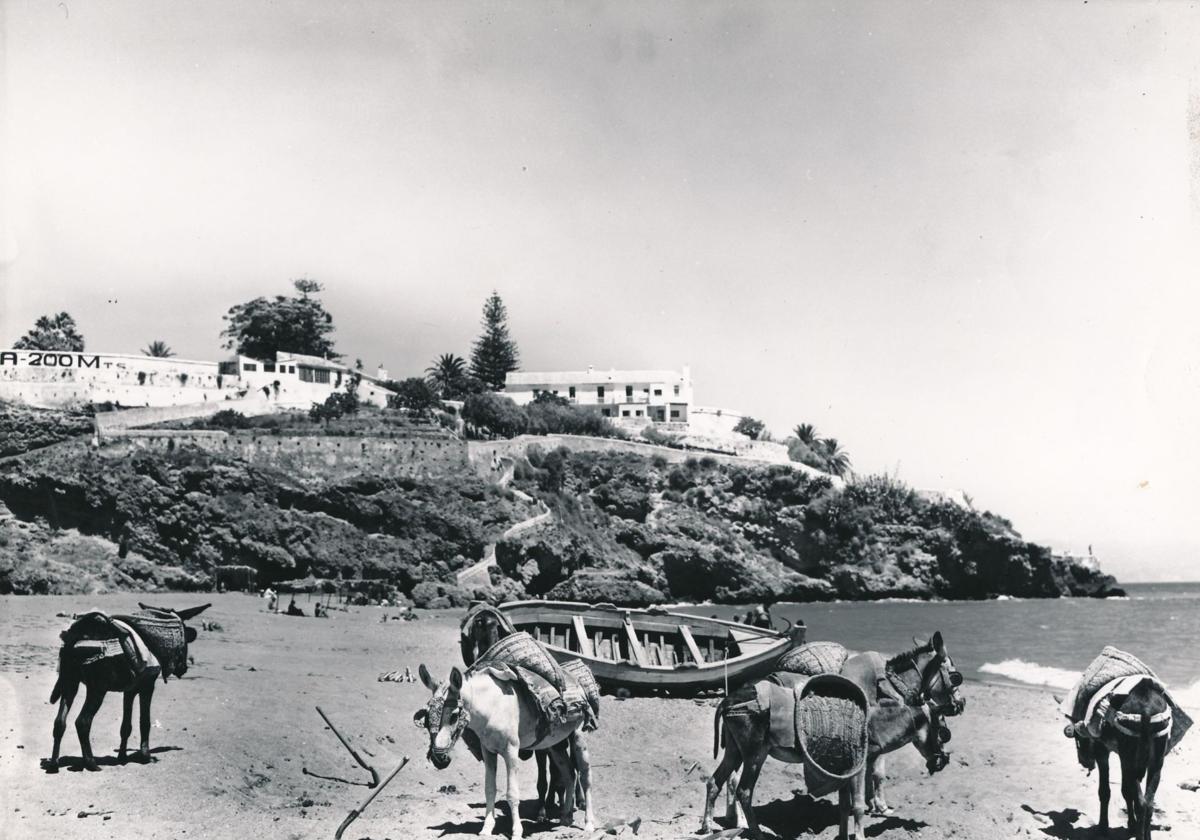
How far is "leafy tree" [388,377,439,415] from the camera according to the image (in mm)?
66938

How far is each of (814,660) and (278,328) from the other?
224 ft

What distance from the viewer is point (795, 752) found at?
8.05 meters

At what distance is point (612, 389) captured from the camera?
81.2m

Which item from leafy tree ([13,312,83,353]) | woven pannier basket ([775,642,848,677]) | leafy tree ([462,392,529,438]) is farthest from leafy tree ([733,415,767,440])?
woven pannier basket ([775,642,848,677])

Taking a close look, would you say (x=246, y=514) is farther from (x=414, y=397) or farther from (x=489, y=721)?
(x=489, y=721)

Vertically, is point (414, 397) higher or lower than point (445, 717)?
higher

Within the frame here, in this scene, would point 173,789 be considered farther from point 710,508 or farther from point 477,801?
point 710,508

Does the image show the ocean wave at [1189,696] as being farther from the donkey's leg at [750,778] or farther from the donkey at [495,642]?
the donkey at [495,642]

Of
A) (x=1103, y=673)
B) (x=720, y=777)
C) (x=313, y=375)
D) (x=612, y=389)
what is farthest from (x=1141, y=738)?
(x=612, y=389)

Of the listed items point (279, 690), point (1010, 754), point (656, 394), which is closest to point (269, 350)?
point (656, 394)

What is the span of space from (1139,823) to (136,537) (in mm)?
39408

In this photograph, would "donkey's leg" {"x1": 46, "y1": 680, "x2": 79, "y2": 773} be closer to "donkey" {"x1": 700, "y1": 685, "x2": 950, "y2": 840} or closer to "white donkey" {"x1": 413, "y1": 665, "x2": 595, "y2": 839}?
"white donkey" {"x1": 413, "y1": 665, "x2": 595, "y2": 839}

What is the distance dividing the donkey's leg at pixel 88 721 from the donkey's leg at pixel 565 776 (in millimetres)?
4268

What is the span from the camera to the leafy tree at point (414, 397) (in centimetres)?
6694
